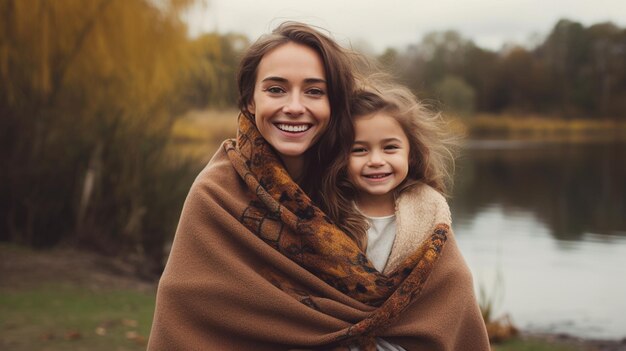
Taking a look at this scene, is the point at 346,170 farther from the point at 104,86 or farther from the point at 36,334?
the point at 104,86

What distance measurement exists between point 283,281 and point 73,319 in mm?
4252

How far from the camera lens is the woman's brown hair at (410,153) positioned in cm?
226

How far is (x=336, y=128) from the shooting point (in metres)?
2.30

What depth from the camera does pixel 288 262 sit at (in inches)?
84.7

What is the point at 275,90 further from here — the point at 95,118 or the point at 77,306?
the point at 95,118

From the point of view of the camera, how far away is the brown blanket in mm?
2125

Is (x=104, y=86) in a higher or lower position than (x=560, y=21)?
lower

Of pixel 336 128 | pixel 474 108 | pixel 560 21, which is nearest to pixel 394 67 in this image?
pixel 336 128

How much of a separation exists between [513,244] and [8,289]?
8.72 metres

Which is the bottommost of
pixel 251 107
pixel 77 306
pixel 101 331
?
pixel 77 306

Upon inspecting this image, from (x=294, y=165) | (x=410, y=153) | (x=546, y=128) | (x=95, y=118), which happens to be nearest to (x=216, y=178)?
(x=294, y=165)

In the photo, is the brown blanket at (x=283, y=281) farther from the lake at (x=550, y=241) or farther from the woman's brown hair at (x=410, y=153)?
the lake at (x=550, y=241)

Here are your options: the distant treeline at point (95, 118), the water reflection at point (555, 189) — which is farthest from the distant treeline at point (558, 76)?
the distant treeline at point (95, 118)

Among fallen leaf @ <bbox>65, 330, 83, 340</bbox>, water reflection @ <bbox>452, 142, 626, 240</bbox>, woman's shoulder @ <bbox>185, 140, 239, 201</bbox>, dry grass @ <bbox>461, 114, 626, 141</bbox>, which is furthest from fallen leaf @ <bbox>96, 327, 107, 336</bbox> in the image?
dry grass @ <bbox>461, 114, 626, 141</bbox>
